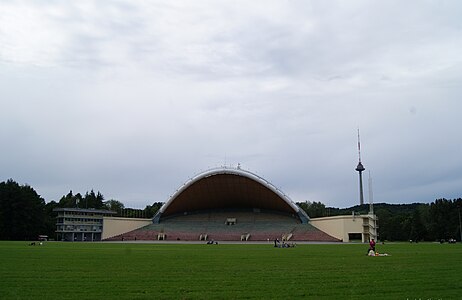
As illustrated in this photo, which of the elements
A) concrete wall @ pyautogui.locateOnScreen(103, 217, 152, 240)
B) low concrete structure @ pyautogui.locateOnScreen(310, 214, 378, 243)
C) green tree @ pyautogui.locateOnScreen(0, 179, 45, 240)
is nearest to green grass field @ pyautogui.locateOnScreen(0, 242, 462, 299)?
low concrete structure @ pyautogui.locateOnScreen(310, 214, 378, 243)

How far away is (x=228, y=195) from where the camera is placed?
9019 centimetres

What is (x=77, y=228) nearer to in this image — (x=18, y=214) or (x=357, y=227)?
(x=18, y=214)

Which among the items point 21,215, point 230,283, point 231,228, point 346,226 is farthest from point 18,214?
point 230,283

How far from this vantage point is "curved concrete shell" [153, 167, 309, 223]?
81312 millimetres

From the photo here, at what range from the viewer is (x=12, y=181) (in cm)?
7944

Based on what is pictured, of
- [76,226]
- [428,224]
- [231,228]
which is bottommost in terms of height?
[231,228]

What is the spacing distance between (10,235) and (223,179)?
37.0m

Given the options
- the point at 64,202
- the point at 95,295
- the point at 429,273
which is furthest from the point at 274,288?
the point at 64,202

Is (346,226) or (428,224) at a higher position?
(428,224)

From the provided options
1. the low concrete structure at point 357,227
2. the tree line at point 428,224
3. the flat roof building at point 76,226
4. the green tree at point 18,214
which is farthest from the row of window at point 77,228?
the tree line at point 428,224

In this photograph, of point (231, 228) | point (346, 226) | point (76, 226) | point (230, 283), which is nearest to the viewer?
point (230, 283)

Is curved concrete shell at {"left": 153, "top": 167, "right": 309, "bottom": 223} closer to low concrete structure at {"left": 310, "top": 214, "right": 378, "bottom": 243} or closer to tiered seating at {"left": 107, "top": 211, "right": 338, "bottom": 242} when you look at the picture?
tiered seating at {"left": 107, "top": 211, "right": 338, "bottom": 242}

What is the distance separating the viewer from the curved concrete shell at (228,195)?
267 feet

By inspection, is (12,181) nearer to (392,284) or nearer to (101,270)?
(101,270)
